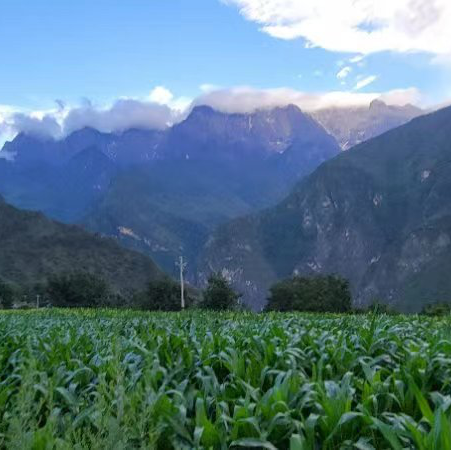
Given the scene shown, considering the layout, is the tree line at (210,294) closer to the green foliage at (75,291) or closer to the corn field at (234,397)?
the green foliage at (75,291)

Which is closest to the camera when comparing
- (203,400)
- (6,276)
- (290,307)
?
(203,400)

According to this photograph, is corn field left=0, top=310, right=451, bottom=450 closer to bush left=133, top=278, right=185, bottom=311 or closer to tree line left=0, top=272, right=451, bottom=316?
tree line left=0, top=272, right=451, bottom=316

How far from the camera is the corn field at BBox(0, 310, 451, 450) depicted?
11.0 feet

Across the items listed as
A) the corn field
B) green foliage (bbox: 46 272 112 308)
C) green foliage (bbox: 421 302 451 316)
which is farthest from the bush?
the corn field

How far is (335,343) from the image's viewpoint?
720cm

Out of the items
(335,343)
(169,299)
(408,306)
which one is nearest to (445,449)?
(335,343)

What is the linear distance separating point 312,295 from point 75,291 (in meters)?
29.9

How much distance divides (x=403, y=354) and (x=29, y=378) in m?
4.75

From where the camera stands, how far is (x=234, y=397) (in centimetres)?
522

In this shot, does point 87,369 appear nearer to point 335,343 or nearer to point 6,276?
point 335,343

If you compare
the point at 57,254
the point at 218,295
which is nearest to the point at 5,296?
the point at 218,295

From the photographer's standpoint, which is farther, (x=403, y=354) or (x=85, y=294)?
(x=85, y=294)

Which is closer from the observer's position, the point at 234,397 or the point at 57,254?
the point at 234,397

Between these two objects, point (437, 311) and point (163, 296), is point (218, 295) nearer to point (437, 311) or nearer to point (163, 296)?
point (163, 296)
